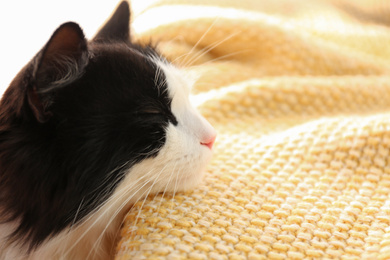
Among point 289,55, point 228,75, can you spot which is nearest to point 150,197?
point 228,75

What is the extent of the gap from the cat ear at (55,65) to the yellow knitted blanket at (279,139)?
278 millimetres

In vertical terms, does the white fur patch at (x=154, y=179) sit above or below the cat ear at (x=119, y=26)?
below

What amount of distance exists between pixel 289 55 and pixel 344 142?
50 centimetres

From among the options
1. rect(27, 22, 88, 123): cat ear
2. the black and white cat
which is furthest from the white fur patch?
rect(27, 22, 88, 123): cat ear

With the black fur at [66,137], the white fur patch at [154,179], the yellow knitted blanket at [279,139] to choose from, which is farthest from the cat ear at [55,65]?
the yellow knitted blanket at [279,139]

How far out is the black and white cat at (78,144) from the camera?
2.30 feet

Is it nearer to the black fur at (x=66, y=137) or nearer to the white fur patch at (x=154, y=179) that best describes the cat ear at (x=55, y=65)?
the black fur at (x=66, y=137)

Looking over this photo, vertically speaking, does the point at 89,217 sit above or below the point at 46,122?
below

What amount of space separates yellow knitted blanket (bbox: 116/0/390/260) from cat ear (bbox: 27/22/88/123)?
0.91 feet

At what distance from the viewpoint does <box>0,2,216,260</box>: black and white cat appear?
2.30 feet

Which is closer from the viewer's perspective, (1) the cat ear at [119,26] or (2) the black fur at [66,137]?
(2) the black fur at [66,137]

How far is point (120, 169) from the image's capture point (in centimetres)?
74

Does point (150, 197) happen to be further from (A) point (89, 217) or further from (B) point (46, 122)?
(B) point (46, 122)

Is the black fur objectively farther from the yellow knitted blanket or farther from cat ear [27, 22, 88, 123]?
the yellow knitted blanket
